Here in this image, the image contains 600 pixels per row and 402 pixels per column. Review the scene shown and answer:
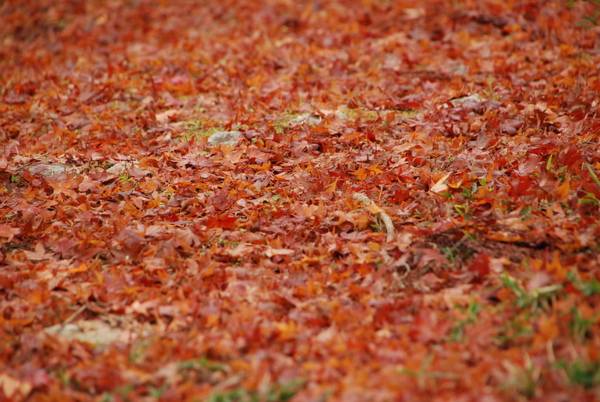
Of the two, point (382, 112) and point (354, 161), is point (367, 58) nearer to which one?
point (382, 112)

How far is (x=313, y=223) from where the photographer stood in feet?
11.5

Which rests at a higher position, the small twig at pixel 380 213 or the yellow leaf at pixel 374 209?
the yellow leaf at pixel 374 209

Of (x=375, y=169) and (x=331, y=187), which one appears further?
(x=375, y=169)

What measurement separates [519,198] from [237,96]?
354cm

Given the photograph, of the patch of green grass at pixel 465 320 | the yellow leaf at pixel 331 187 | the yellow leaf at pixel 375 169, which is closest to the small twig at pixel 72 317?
the yellow leaf at pixel 331 187

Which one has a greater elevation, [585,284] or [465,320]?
[585,284]

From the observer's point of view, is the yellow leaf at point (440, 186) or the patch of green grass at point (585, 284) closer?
the patch of green grass at point (585, 284)

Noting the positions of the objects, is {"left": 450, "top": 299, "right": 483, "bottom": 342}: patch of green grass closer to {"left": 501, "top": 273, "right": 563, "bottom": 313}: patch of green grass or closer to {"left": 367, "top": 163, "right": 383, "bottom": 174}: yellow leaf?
{"left": 501, "top": 273, "right": 563, "bottom": 313}: patch of green grass

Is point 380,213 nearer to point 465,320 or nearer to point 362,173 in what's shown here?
point 362,173

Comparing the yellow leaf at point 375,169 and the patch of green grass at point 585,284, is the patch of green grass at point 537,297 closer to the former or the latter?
the patch of green grass at point 585,284

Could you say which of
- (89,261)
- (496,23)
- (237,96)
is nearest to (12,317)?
(89,261)

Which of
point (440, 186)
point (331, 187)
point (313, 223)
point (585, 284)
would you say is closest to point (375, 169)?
point (331, 187)

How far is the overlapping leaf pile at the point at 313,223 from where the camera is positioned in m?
2.36

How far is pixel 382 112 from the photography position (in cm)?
518
